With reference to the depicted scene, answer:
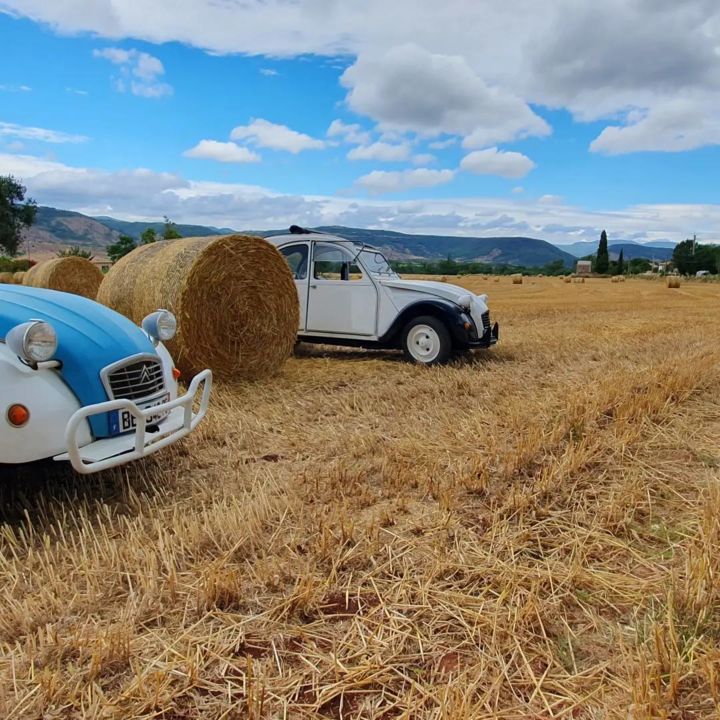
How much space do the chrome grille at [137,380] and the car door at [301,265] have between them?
512 cm

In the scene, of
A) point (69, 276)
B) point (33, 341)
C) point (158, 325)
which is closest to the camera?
point (33, 341)

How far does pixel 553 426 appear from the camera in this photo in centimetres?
436

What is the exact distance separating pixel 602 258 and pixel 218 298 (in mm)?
75764

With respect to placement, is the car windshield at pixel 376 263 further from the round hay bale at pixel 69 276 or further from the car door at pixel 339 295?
the round hay bale at pixel 69 276

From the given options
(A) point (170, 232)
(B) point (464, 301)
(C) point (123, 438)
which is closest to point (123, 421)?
(C) point (123, 438)

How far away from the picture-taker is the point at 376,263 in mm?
8984

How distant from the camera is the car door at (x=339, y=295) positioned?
859cm

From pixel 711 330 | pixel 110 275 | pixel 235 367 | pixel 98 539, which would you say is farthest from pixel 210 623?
pixel 711 330

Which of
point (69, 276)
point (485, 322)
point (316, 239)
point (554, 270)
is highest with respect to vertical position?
point (554, 270)

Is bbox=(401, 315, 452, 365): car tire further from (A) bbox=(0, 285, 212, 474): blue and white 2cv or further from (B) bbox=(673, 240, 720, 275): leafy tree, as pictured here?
(B) bbox=(673, 240, 720, 275): leafy tree

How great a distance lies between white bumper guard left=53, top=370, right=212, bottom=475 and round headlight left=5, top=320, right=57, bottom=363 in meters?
0.36

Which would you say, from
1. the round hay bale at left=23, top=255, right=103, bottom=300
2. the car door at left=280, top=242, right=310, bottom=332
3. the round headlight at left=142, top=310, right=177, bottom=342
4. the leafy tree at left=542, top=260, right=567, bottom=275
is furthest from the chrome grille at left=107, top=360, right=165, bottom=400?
the leafy tree at left=542, top=260, right=567, bottom=275

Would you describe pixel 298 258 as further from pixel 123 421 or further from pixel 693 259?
pixel 693 259

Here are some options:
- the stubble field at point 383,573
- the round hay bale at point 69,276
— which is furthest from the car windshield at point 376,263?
the round hay bale at point 69,276
